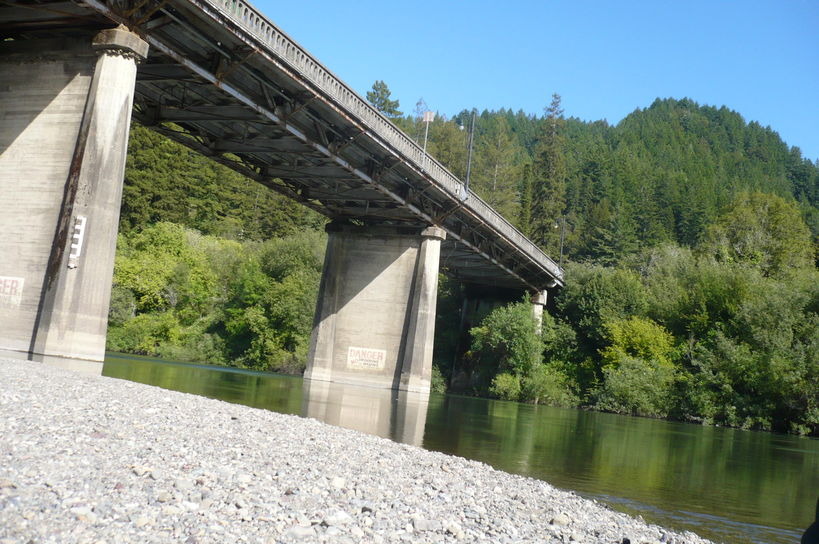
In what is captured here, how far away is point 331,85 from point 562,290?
134 feet

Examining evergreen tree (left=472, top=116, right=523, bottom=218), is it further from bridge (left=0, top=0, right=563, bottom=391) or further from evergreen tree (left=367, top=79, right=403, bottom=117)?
bridge (left=0, top=0, right=563, bottom=391)

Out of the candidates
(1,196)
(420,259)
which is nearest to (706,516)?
(1,196)

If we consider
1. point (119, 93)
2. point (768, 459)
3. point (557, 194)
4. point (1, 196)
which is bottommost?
point (768, 459)

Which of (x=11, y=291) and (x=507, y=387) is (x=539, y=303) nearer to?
(x=507, y=387)

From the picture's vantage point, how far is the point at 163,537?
18.9ft

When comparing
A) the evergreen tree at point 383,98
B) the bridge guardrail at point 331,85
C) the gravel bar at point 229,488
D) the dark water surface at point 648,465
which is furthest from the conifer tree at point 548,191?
the gravel bar at point 229,488

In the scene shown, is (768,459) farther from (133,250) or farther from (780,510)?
(133,250)

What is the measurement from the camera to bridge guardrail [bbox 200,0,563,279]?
2702cm

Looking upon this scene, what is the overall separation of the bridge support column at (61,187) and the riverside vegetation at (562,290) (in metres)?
38.7

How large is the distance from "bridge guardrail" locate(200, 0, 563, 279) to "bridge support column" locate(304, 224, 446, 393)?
4.45 m

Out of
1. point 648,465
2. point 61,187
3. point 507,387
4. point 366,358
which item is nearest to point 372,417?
point 648,465

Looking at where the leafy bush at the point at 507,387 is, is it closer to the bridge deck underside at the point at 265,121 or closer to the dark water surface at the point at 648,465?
the bridge deck underside at the point at 265,121

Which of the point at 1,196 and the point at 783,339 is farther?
the point at 783,339

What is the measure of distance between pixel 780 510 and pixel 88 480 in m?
11.8
